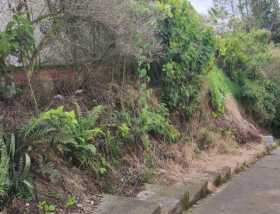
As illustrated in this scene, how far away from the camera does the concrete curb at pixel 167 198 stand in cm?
372

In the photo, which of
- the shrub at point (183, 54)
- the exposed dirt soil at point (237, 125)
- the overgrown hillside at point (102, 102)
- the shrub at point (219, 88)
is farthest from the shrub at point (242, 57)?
the shrub at point (183, 54)

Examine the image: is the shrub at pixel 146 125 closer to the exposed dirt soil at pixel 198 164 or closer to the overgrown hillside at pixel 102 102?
the overgrown hillside at pixel 102 102

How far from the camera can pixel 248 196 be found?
203 inches

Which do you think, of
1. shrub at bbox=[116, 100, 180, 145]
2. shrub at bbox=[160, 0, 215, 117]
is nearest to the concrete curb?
shrub at bbox=[116, 100, 180, 145]

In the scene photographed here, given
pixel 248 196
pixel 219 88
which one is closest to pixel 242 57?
pixel 219 88

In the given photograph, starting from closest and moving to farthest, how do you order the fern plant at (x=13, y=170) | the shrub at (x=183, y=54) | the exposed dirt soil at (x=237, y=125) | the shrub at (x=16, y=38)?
1. the fern plant at (x=13, y=170)
2. the shrub at (x=16, y=38)
3. the shrub at (x=183, y=54)
4. the exposed dirt soil at (x=237, y=125)

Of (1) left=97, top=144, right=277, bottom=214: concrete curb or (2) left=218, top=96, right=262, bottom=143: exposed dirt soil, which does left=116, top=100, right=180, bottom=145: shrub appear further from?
(2) left=218, top=96, right=262, bottom=143: exposed dirt soil

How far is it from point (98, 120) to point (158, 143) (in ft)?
4.60

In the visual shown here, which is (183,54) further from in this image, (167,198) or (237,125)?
(167,198)

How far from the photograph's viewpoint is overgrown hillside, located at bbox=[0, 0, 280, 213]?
3.78 metres

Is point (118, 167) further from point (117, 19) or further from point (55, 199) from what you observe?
point (117, 19)

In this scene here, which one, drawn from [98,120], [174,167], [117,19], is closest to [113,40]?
[117,19]

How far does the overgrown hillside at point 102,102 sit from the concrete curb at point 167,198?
0.19 meters

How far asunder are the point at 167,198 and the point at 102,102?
1.88 metres
